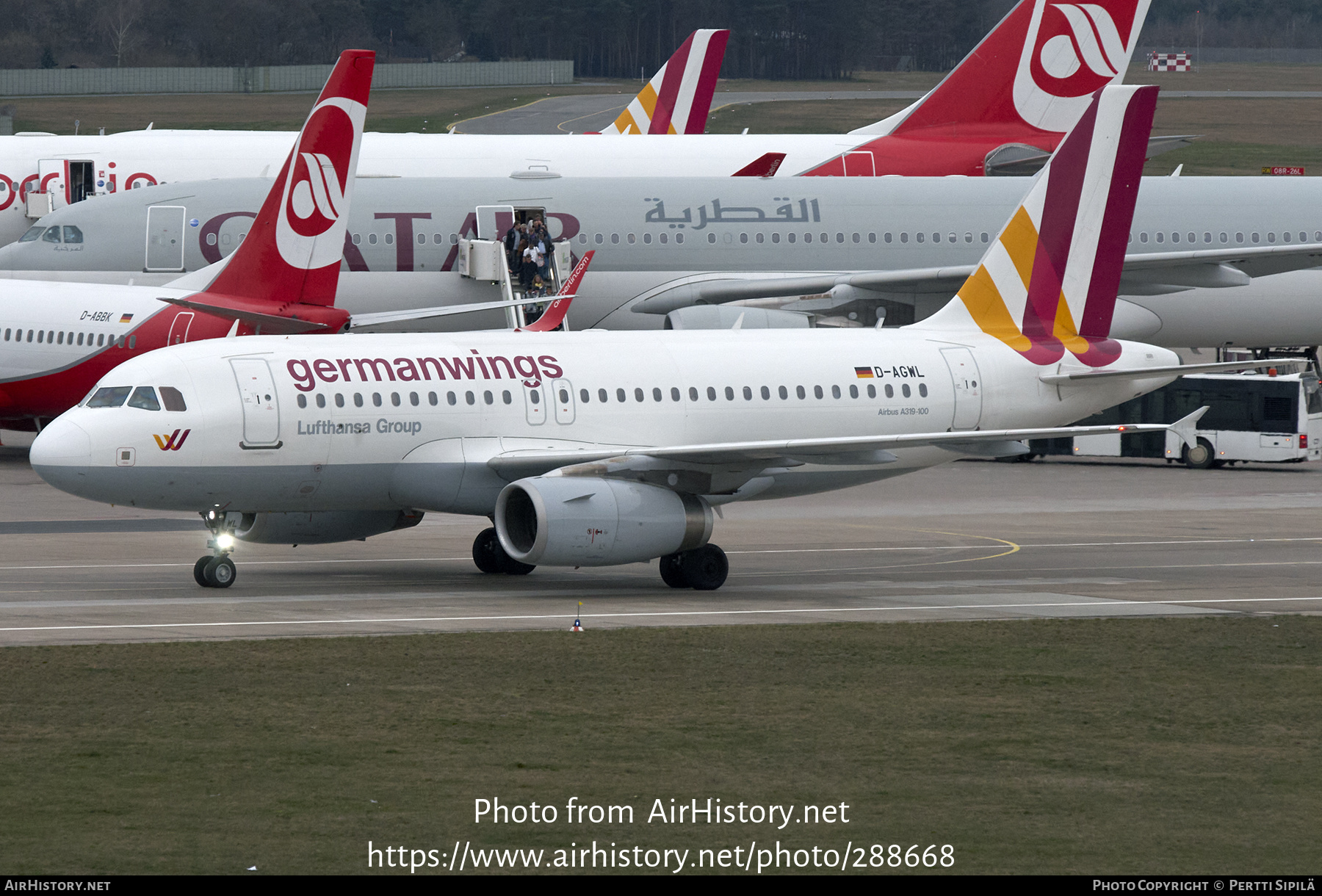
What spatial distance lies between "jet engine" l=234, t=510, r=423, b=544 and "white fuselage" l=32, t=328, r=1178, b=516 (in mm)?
796

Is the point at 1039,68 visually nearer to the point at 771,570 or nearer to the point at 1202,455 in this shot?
the point at 1202,455

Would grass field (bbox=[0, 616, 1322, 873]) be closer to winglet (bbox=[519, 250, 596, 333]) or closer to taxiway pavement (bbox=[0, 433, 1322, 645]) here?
taxiway pavement (bbox=[0, 433, 1322, 645])

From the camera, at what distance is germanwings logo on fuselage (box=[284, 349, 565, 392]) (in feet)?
84.0

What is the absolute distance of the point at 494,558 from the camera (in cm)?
2769

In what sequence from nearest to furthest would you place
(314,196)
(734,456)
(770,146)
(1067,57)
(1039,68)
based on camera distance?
(734,456) < (314,196) < (1067,57) < (1039,68) < (770,146)

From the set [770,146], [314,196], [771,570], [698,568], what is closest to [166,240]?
[314,196]

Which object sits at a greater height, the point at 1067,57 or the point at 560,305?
the point at 1067,57

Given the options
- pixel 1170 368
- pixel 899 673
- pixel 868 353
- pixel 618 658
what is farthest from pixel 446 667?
pixel 1170 368

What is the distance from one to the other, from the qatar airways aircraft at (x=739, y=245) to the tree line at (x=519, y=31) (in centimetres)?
13081

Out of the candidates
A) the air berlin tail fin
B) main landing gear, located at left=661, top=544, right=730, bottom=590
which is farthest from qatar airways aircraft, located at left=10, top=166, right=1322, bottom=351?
main landing gear, located at left=661, top=544, right=730, bottom=590

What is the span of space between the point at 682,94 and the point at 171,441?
51128 millimetres

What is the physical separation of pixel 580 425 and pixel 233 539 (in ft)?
15.8

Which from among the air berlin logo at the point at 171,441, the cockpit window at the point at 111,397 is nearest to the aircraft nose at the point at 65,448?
the cockpit window at the point at 111,397

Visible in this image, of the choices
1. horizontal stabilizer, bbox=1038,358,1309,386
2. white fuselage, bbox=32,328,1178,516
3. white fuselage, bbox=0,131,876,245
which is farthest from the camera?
white fuselage, bbox=0,131,876,245
